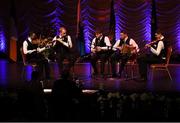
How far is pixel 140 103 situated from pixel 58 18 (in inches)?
313

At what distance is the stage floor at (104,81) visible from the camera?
Answer: 8211 mm

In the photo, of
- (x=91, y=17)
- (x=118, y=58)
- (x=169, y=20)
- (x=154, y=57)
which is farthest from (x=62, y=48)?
(x=169, y=20)

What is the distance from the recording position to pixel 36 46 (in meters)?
10.1

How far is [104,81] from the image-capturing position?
31.8 feet

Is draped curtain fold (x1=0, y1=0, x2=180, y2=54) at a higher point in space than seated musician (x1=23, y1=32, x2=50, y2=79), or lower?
higher

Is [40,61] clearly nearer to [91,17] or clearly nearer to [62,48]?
[62,48]

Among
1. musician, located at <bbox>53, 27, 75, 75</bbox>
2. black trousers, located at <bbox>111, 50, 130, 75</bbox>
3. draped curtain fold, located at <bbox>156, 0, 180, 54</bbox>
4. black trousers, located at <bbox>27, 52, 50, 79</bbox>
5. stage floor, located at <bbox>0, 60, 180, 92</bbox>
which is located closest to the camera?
stage floor, located at <bbox>0, 60, 180, 92</bbox>

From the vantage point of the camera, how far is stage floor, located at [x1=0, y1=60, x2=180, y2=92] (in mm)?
8211

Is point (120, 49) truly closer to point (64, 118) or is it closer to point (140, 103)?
point (140, 103)

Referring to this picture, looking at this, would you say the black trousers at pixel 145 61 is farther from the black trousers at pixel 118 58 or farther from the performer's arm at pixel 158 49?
the black trousers at pixel 118 58

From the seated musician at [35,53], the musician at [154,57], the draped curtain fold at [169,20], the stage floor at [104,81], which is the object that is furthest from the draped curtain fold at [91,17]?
the musician at [154,57]

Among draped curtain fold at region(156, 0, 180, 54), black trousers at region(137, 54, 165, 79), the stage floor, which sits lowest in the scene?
the stage floor

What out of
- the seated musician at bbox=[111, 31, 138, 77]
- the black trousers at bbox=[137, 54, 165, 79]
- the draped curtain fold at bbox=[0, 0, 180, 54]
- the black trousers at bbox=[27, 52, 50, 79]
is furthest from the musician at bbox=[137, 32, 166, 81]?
the draped curtain fold at bbox=[0, 0, 180, 54]

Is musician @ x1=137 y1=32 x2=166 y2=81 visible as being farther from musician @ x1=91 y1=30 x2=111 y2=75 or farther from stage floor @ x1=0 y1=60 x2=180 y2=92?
musician @ x1=91 y1=30 x2=111 y2=75
